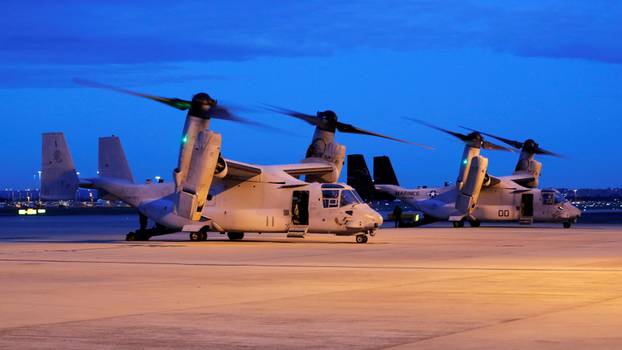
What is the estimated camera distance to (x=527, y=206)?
196 ft

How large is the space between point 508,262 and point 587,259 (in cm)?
246

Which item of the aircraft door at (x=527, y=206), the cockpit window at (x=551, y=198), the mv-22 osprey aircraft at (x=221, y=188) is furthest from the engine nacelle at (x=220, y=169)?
the cockpit window at (x=551, y=198)

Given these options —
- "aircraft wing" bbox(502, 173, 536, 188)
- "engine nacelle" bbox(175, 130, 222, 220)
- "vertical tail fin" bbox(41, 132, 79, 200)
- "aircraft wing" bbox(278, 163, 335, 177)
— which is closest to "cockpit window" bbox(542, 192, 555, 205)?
"aircraft wing" bbox(502, 173, 536, 188)

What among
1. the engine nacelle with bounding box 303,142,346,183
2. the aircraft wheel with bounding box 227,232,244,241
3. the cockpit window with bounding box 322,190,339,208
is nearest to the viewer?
the cockpit window with bounding box 322,190,339,208

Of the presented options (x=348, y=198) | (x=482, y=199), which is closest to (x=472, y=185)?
(x=482, y=199)

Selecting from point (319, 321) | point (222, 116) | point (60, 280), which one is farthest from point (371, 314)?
point (222, 116)

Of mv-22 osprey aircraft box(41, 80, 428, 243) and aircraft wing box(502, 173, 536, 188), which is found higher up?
aircraft wing box(502, 173, 536, 188)

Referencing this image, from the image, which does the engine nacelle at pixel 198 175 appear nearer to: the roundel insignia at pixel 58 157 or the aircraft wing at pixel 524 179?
the roundel insignia at pixel 58 157

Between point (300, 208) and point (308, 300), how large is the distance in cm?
2121

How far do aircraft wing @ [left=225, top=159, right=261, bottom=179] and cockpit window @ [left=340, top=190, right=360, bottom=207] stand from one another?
3.14 meters

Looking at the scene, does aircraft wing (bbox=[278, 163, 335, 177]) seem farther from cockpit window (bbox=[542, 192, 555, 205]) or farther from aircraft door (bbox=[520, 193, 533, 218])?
cockpit window (bbox=[542, 192, 555, 205])

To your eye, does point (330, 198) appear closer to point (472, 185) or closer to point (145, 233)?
point (145, 233)

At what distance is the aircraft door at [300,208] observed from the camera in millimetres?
36219

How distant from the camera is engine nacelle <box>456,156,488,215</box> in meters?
56.2
